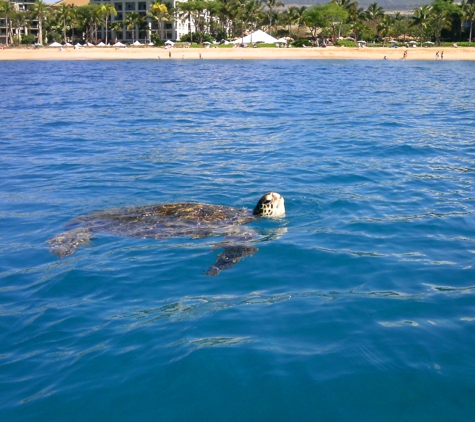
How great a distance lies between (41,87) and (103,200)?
→ 3007cm

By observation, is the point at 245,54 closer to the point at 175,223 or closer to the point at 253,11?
the point at 253,11

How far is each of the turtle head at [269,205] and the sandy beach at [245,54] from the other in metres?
82.0

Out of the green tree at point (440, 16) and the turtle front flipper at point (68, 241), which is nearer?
the turtle front flipper at point (68, 241)

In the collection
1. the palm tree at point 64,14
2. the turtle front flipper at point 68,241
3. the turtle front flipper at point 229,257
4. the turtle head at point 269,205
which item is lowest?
the turtle front flipper at point 68,241

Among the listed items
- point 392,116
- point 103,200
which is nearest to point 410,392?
point 103,200

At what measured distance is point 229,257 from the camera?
897cm

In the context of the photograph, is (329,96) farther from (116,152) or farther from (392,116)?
(116,152)

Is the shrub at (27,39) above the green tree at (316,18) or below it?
below

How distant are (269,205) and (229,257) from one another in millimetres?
2145

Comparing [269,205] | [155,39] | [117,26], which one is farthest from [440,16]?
[269,205]

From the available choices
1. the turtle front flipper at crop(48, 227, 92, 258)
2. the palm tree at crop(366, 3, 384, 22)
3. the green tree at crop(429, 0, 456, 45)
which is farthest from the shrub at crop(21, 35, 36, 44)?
the turtle front flipper at crop(48, 227, 92, 258)

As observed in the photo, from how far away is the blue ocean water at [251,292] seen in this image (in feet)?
18.3

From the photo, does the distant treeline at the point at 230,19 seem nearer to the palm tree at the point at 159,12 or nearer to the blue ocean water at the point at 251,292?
the palm tree at the point at 159,12

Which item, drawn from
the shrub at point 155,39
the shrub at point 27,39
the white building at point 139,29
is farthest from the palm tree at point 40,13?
the shrub at point 155,39
